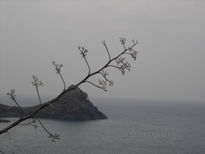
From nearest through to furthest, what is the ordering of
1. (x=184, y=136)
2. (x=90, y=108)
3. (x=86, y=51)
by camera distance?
(x=86, y=51)
(x=184, y=136)
(x=90, y=108)

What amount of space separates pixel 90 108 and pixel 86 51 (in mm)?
132131

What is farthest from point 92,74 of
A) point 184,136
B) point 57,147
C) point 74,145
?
point 184,136

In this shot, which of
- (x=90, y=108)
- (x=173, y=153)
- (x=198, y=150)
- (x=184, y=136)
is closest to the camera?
(x=173, y=153)

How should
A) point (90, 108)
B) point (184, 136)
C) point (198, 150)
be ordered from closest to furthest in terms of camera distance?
1. point (198, 150)
2. point (184, 136)
3. point (90, 108)

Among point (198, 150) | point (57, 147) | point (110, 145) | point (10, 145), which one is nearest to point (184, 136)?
point (198, 150)

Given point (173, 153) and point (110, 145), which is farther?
point (110, 145)

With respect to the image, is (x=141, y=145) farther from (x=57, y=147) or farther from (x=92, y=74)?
(x=92, y=74)

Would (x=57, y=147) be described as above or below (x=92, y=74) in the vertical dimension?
below

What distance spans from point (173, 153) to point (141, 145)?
9041 mm

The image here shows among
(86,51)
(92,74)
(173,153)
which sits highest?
(86,51)

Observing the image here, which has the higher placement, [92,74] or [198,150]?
[92,74]

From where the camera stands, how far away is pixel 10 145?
64.1m

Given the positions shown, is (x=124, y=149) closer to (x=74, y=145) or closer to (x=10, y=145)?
(x=74, y=145)

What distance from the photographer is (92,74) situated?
8.68 feet
